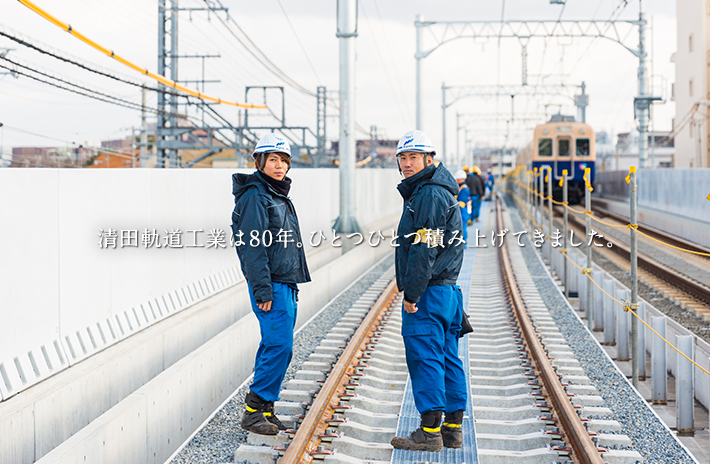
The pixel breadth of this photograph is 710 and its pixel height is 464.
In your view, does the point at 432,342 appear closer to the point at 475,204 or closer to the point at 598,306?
the point at 598,306

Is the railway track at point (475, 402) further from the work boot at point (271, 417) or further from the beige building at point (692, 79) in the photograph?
the beige building at point (692, 79)

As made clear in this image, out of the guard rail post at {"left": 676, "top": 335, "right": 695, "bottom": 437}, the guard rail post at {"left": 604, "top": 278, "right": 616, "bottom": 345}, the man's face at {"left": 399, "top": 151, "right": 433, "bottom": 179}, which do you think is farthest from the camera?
the guard rail post at {"left": 604, "top": 278, "right": 616, "bottom": 345}

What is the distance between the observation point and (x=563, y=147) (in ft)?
108

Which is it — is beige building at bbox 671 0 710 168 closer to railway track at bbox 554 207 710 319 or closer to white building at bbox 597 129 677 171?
white building at bbox 597 129 677 171

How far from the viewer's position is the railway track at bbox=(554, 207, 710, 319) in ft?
40.7

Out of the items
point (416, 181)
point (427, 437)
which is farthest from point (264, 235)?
point (427, 437)

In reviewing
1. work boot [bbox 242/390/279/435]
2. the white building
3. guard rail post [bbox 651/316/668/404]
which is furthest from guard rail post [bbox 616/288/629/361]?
the white building

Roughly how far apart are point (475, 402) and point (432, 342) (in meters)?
1.57

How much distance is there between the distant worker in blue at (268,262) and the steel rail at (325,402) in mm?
252

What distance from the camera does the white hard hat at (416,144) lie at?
5.09 metres

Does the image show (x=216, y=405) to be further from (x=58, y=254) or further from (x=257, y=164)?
(x=257, y=164)

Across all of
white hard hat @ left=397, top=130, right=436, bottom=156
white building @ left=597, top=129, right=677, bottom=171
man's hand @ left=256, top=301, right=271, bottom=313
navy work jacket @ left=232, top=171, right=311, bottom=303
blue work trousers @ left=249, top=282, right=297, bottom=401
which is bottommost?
blue work trousers @ left=249, top=282, right=297, bottom=401

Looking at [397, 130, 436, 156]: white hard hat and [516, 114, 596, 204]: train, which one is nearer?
[397, 130, 436, 156]: white hard hat

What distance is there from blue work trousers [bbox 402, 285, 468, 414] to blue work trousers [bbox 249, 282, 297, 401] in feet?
2.61
